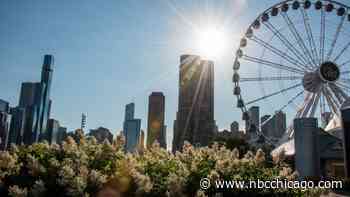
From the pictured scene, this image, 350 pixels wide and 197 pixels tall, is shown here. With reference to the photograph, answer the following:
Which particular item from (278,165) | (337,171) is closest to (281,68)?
(337,171)

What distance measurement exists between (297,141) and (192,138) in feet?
521

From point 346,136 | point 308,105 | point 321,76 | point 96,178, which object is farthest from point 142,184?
point 321,76

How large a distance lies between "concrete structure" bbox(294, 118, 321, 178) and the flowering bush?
2460cm

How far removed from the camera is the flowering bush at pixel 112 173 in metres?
4.81

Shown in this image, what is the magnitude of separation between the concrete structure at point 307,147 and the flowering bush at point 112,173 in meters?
24.6

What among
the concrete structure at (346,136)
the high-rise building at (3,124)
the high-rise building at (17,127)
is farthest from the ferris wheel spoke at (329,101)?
the high-rise building at (17,127)

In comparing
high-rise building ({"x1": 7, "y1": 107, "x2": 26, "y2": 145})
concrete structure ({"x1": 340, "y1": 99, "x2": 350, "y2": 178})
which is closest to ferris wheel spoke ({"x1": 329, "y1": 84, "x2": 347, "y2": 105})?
concrete structure ({"x1": 340, "y1": 99, "x2": 350, "y2": 178})

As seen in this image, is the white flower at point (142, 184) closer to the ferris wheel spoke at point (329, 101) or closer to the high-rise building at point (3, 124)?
the ferris wheel spoke at point (329, 101)

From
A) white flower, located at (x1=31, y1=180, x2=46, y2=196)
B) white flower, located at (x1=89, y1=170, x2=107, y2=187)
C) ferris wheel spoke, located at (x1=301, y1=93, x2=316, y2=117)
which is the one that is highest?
ferris wheel spoke, located at (x1=301, y1=93, x2=316, y2=117)

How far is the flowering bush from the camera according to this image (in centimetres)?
481

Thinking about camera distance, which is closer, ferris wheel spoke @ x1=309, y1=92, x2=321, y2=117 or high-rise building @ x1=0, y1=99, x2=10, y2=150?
ferris wheel spoke @ x1=309, y1=92, x2=321, y2=117

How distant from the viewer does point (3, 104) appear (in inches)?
6639

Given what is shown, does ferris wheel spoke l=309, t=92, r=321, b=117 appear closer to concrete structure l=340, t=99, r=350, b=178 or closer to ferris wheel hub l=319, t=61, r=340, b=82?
ferris wheel hub l=319, t=61, r=340, b=82

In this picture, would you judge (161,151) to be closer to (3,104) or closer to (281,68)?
(281,68)
